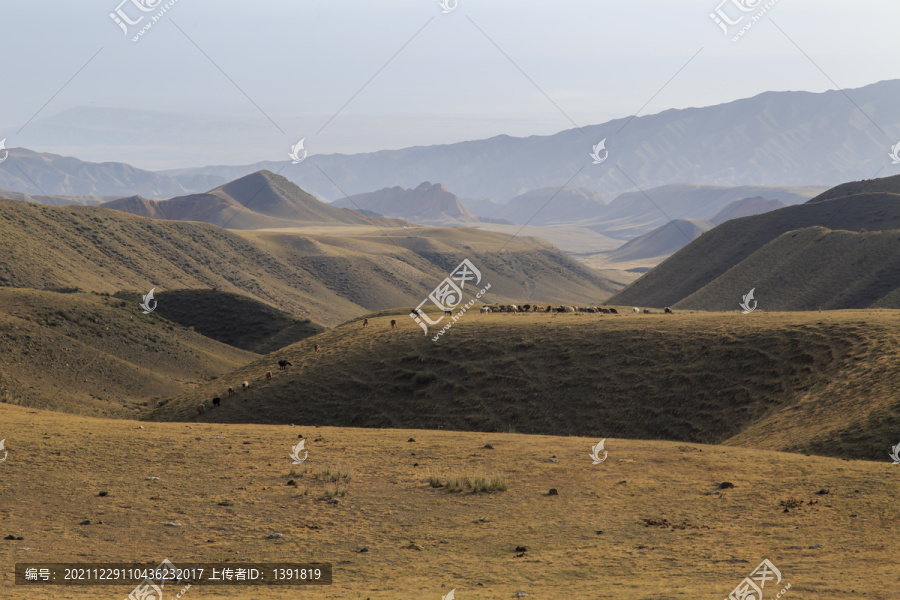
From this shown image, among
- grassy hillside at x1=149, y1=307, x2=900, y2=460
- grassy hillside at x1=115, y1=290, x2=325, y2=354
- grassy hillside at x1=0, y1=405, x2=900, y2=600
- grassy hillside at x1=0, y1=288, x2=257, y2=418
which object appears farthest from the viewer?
grassy hillside at x1=115, y1=290, x2=325, y2=354

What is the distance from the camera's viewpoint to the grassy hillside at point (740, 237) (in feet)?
329

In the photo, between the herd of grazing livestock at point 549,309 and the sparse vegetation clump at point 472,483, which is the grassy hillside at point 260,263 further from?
the sparse vegetation clump at point 472,483

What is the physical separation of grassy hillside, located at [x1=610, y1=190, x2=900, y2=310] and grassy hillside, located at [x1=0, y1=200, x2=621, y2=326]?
44.4 meters

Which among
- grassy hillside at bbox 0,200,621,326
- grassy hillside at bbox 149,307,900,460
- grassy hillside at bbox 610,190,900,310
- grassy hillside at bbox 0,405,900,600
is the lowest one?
grassy hillside at bbox 0,405,900,600

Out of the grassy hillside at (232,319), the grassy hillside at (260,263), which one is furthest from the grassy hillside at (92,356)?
the grassy hillside at (260,263)

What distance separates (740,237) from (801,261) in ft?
101

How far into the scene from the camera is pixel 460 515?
1612 centimetres

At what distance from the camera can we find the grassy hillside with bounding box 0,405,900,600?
40.3 ft

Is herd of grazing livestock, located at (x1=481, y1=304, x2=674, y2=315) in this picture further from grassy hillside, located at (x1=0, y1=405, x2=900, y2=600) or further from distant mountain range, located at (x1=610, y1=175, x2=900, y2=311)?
distant mountain range, located at (x1=610, y1=175, x2=900, y2=311)

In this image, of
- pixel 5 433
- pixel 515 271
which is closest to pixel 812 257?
pixel 5 433

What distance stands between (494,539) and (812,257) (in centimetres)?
7957

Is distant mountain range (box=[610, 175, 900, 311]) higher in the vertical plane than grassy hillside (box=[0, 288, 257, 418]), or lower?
higher

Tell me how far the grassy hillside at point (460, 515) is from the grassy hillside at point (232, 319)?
160 ft

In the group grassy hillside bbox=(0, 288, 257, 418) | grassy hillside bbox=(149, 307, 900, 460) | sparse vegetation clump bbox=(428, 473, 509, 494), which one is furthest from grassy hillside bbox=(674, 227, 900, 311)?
sparse vegetation clump bbox=(428, 473, 509, 494)
